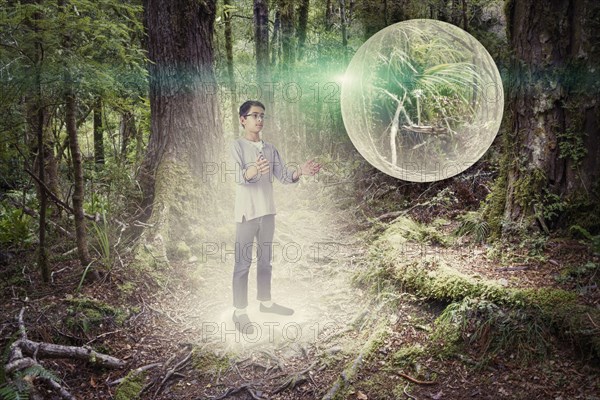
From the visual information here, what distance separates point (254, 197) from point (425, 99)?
173cm

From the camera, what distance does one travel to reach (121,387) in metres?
3.20

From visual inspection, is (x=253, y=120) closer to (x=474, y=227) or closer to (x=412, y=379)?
(x=412, y=379)

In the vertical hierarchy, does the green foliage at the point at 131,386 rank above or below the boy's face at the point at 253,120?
below

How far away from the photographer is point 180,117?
229 inches

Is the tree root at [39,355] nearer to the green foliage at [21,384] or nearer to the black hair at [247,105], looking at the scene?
the green foliage at [21,384]

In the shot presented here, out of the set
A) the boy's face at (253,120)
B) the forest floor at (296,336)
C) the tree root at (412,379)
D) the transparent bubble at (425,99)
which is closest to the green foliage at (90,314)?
the forest floor at (296,336)

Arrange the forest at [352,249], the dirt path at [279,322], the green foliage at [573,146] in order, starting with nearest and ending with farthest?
the forest at [352,249], the dirt path at [279,322], the green foliage at [573,146]

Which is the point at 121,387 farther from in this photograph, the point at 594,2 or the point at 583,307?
the point at 594,2

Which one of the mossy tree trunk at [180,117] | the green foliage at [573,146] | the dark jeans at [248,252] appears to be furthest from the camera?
the mossy tree trunk at [180,117]

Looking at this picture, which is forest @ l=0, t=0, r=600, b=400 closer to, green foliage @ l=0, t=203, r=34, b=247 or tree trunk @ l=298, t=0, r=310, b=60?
A: green foliage @ l=0, t=203, r=34, b=247

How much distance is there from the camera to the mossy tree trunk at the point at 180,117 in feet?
18.4

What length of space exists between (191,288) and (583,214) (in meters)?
4.06

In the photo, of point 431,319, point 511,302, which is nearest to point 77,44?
point 431,319

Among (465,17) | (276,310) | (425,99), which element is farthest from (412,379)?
(465,17)
